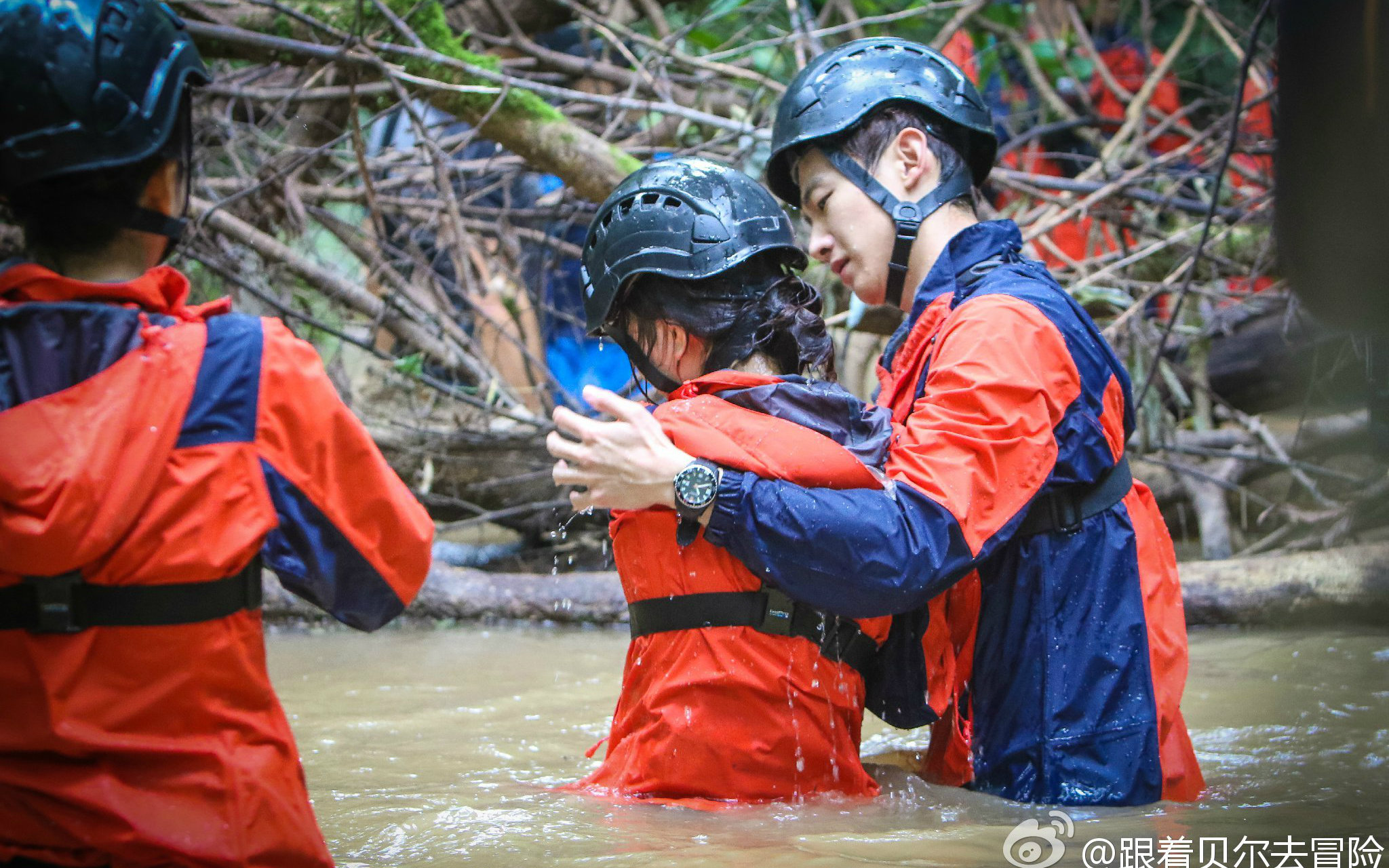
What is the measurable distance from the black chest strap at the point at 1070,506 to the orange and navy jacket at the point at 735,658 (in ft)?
1.20

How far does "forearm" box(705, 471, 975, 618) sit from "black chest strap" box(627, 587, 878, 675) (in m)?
0.12

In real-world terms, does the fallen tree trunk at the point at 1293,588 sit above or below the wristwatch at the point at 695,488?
below

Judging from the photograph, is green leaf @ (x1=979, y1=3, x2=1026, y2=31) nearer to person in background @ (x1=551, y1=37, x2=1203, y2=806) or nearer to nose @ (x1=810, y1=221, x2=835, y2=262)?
person in background @ (x1=551, y1=37, x2=1203, y2=806)

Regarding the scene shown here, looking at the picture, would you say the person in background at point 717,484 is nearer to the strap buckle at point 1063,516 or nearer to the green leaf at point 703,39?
the strap buckle at point 1063,516

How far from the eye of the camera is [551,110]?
5.30 meters

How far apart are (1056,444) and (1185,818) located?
794 millimetres

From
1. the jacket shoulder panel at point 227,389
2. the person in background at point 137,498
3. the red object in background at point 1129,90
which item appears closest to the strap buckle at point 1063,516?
the person in background at point 137,498

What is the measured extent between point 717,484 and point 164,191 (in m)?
1.03

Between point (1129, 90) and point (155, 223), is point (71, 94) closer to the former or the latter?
point (155, 223)

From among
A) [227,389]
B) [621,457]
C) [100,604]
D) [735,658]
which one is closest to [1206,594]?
[735,658]

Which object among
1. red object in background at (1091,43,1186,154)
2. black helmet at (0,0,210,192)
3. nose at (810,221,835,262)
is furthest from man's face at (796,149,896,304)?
red object in background at (1091,43,1186,154)

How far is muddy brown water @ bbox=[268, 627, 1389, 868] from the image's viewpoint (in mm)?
2217

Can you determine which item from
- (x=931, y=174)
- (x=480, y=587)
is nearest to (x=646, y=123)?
(x=480, y=587)

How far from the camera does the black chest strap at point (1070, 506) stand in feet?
8.13
